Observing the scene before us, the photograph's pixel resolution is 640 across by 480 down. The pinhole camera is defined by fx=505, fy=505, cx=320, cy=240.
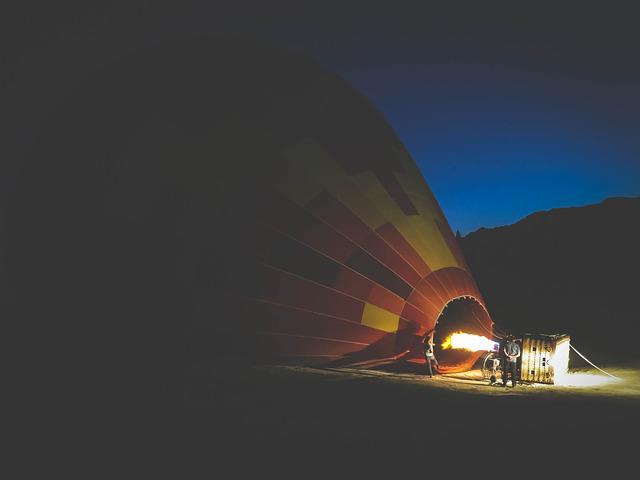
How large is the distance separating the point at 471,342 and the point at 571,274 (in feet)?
99.6

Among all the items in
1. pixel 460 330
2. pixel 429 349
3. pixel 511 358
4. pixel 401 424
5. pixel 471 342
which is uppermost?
pixel 460 330

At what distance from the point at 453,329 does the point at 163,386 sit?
19.8ft

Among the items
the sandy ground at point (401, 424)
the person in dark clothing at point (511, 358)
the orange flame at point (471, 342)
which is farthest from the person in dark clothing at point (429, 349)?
the orange flame at point (471, 342)

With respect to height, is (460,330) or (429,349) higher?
(460,330)

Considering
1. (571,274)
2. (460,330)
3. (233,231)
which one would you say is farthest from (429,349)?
(571,274)

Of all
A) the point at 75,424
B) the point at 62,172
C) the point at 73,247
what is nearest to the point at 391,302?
the point at 75,424

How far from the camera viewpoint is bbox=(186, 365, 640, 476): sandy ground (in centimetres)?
425

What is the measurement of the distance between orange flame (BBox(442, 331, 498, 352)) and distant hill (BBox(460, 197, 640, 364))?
566 centimetres

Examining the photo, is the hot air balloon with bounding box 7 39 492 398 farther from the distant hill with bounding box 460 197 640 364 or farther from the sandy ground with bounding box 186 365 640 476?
the distant hill with bounding box 460 197 640 364

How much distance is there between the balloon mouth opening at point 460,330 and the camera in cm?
980

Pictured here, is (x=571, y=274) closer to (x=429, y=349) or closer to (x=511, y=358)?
(x=511, y=358)

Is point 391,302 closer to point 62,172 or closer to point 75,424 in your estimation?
point 75,424

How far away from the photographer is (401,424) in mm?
5363

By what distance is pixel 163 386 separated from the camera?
6934 mm
